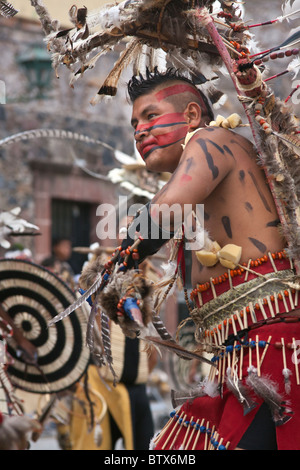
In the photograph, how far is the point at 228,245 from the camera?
2555mm

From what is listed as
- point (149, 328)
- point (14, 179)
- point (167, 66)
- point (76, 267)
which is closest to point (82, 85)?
point (14, 179)

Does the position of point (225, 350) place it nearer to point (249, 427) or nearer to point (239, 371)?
point (239, 371)

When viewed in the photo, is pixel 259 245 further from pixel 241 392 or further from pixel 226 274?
pixel 241 392

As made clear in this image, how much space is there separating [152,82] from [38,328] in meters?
1.85

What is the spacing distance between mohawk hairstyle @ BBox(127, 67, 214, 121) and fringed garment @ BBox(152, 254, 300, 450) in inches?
29.4

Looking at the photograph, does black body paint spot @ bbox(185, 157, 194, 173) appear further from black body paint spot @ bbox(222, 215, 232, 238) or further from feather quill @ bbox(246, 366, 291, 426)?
feather quill @ bbox(246, 366, 291, 426)

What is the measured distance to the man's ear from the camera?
281cm

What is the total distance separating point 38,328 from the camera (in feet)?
13.8

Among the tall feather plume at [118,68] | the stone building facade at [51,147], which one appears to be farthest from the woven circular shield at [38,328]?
the stone building facade at [51,147]

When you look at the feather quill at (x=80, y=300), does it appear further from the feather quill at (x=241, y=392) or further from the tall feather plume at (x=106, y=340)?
the feather quill at (x=241, y=392)

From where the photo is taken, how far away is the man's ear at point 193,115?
111 inches

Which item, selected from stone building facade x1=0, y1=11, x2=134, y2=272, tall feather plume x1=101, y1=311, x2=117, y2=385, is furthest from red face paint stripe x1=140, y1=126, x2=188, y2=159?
stone building facade x1=0, y1=11, x2=134, y2=272

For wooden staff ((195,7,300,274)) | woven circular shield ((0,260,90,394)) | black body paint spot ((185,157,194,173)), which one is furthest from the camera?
woven circular shield ((0,260,90,394))

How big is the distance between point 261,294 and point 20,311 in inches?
80.2
